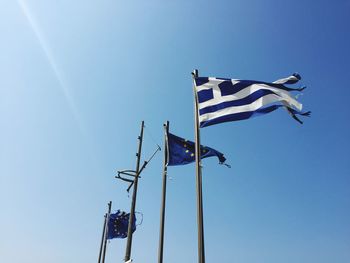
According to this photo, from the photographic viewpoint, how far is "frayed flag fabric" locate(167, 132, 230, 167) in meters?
12.6

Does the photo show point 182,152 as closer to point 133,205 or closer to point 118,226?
point 133,205

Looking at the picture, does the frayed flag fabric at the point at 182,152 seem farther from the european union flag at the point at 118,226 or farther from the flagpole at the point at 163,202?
the european union flag at the point at 118,226

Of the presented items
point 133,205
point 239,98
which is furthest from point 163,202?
point 239,98

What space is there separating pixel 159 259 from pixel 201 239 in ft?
11.3

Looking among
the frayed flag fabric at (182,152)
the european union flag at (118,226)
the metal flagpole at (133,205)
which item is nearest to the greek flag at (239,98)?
the frayed flag fabric at (182,152)

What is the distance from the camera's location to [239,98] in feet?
33.2

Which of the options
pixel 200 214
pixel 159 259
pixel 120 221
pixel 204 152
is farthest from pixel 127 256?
pixel 120 221

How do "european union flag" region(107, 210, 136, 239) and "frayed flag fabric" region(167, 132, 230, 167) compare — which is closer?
"frayed flag fabric" region(167, 132, 230, 167)

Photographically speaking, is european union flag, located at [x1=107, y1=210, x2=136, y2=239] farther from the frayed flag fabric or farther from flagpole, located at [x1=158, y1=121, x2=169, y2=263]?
flagpole, located at [x1=158, y1=121, x2=169, y2=263]

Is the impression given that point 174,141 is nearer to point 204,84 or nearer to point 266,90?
point 204,84

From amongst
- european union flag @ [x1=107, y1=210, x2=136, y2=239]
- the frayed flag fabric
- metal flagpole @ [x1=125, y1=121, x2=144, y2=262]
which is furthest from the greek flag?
european union flag @ [x1=107, y1=210, x2=136, y2=239]

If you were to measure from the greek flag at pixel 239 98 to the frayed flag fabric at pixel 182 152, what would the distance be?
310 centimetres

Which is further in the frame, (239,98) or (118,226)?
(118,226)

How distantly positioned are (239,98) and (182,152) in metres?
3.82
